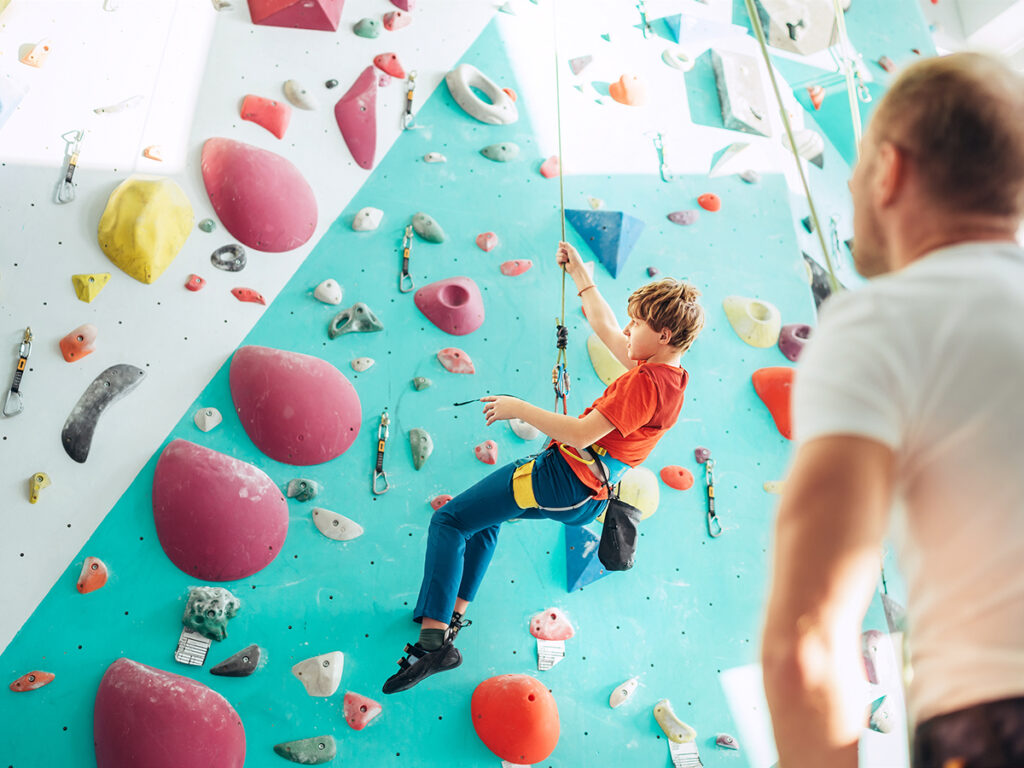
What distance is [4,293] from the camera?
2133 millimetres

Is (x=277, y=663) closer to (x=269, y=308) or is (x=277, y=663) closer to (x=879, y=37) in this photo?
(x=269, y=308)

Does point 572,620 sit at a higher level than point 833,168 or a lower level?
lower

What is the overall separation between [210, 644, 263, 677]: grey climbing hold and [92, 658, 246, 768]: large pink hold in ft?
0.19

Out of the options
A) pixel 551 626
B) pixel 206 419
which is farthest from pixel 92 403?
pixel 551 626

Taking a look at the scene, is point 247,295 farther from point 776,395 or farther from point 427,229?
point 776,395

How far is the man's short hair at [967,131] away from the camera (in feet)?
1.82

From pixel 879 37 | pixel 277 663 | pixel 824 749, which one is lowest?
pixel 277 663

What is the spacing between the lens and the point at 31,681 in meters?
1.89

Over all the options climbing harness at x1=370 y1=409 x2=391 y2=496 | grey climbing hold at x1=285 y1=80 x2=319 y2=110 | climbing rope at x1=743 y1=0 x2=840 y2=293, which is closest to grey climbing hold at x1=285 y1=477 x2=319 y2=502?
climbing harness at x1=370 y1=409 x2=391 y2=496

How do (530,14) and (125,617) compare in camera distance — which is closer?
(125,617)

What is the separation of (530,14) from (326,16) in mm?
865

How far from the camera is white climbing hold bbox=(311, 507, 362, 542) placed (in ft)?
7.32

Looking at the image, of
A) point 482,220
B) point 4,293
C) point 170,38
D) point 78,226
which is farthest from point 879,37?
point 4,293

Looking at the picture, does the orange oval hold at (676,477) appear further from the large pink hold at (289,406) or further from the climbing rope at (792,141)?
the climbing rope at (792,141)
